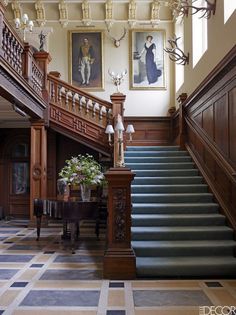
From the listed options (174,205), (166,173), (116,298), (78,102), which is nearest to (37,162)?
(78,102)

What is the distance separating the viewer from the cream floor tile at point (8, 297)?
125 inches

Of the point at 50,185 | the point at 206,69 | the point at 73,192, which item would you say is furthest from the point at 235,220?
the point at 50,185

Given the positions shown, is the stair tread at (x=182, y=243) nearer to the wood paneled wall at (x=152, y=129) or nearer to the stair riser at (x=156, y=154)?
the stair riser at (x=156, y=154)

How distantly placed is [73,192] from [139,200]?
3.93 metres

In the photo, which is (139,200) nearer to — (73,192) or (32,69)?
(32,69)

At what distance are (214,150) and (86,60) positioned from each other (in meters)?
5.49

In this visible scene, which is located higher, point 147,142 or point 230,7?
point 230,7

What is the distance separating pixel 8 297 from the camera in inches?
131

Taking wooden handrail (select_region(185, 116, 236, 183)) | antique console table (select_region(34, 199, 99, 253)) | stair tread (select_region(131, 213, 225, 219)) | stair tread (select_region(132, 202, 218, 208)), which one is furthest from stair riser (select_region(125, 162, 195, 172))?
stair tread (select_region(131, 213, 225, 219))

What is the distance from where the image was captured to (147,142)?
368 inches

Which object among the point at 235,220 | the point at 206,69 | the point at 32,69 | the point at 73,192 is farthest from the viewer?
the point at 73,192

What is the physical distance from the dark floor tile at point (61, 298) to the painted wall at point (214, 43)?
3656 millimetres

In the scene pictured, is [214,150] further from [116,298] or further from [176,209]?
[116,298]

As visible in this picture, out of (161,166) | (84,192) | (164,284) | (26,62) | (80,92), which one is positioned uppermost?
(26,62)
